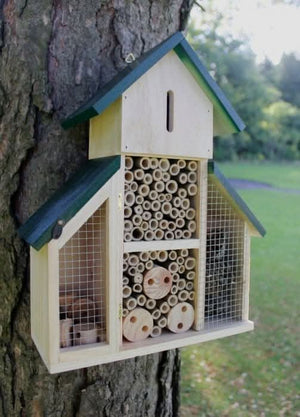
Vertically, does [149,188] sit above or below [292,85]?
below

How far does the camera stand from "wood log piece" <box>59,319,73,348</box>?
1.04 meters

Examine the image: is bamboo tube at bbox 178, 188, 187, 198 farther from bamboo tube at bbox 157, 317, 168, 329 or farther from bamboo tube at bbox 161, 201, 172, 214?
bamboo tube at bbox 157, 317, 168, 329

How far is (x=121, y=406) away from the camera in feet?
4.29

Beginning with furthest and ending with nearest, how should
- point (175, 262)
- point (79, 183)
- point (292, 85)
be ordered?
1. point (292, 85)
2. point (175, 262)
3. point (79, 183)

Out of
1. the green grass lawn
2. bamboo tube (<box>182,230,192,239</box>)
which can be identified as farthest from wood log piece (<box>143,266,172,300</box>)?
the green grass lawn

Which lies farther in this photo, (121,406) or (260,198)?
(260,198)

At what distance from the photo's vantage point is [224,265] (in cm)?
131

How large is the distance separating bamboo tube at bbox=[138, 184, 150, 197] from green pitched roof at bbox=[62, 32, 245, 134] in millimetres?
213

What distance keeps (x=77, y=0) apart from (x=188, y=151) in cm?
52

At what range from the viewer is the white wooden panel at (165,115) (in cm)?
104

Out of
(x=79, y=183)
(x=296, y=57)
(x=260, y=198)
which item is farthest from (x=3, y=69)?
(x=296, y=57)

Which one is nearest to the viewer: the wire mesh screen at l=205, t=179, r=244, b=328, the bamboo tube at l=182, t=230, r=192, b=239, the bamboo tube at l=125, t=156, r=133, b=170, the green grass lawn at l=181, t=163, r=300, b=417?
the bamboo tube at l=125, t=156, r=133, b=170

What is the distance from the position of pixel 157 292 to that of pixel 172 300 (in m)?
0.06

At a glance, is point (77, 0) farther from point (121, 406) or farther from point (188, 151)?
point (121, 406)
